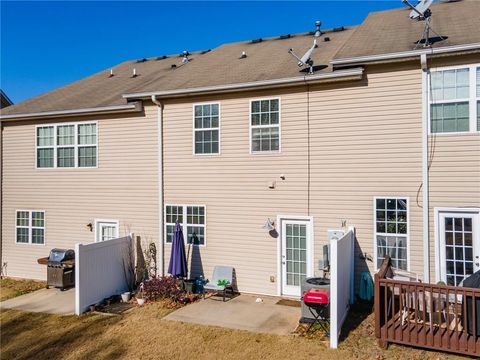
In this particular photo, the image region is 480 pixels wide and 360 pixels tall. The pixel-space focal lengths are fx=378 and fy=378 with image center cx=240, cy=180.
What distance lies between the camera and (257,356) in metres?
6.32

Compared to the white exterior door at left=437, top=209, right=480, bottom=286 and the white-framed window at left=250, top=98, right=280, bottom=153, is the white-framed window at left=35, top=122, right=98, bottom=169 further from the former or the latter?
the white exterior door at left=437, top=209, right=480, bottom=286

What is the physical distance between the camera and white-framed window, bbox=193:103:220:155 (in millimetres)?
10281

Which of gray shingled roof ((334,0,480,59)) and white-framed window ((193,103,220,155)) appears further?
white-framed window ((193,103,220,155))

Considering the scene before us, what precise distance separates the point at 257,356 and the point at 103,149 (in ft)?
26.3

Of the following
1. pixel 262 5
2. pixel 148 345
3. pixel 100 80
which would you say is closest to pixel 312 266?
pixel 148 345

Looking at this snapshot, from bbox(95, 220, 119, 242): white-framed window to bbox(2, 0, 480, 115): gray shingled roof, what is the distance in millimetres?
3609

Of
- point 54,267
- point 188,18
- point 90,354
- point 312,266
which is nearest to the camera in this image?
point 90,354

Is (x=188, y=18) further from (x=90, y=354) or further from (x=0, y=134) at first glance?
(x=90, y=354)

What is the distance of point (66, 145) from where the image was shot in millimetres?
12141

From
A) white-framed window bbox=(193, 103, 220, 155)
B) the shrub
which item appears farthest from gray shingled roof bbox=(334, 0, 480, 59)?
the shrub

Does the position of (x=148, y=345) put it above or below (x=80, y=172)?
below

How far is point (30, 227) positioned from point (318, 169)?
9.72m

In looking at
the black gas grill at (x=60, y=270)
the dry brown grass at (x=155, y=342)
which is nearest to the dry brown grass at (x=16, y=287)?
the black gas grill at (x=60, y=270)

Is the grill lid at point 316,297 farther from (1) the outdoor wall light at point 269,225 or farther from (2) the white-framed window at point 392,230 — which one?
(1) the outdoor wall light at point 269,225
